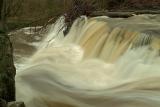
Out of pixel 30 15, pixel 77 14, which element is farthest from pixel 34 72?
pixel 30 15

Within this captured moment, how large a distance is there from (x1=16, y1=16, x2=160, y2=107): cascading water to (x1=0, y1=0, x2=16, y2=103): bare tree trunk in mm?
817

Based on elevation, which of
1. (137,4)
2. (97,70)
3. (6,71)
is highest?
(6,71)

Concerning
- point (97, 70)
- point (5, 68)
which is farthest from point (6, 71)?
point (97, 70)

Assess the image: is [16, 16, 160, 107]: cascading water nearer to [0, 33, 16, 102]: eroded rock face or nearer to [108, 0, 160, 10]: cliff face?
[0, 33, 16, 102]: eroded rock face

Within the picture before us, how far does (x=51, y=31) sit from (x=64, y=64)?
14.1 ft

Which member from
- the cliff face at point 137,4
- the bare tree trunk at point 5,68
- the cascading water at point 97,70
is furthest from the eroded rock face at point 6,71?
the cliff face at point 137,4

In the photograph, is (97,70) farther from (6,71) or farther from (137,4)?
(137,4)

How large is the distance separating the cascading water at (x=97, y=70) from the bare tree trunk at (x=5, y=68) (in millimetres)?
817

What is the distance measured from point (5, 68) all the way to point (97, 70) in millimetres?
3511

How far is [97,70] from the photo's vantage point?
10.1 meters

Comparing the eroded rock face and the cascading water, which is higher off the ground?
the eroded rock face

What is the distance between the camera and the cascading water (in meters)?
7.92

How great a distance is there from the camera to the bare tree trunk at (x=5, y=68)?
672 cm

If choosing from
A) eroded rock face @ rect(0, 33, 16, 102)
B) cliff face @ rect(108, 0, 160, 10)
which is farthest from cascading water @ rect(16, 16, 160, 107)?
cliff face @ rect(108, 0, 160, 10)
